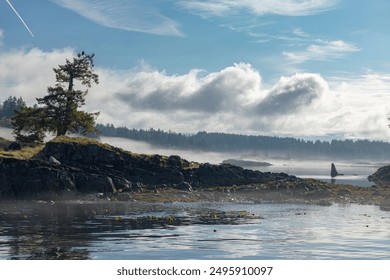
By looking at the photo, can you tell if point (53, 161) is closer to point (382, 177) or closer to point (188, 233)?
point (188, 233)

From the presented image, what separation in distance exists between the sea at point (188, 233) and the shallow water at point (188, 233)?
55 millimetres

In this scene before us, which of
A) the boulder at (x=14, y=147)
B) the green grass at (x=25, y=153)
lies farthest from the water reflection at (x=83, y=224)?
the boulder at (x=14, y=147)

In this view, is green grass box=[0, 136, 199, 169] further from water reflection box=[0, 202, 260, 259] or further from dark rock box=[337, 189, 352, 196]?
dark rock box=[337, 189, 352, 196]

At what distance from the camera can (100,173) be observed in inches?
3290

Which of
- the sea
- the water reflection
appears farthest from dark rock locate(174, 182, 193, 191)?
the sea

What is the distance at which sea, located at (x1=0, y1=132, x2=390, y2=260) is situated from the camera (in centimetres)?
2895

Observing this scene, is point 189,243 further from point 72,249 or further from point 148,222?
point 148,222

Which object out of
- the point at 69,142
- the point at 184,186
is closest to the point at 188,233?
the point at 184,186

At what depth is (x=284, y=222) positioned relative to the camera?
49.5 m

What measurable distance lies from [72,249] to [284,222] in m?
24.7

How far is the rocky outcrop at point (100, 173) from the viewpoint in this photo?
252ft

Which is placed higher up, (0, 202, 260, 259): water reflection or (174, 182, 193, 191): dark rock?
(174, 182, 193, 191): dark rock

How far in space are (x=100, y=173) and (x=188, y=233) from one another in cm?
4667

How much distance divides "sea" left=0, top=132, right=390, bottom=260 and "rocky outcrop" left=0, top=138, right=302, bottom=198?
11953 millimetres
